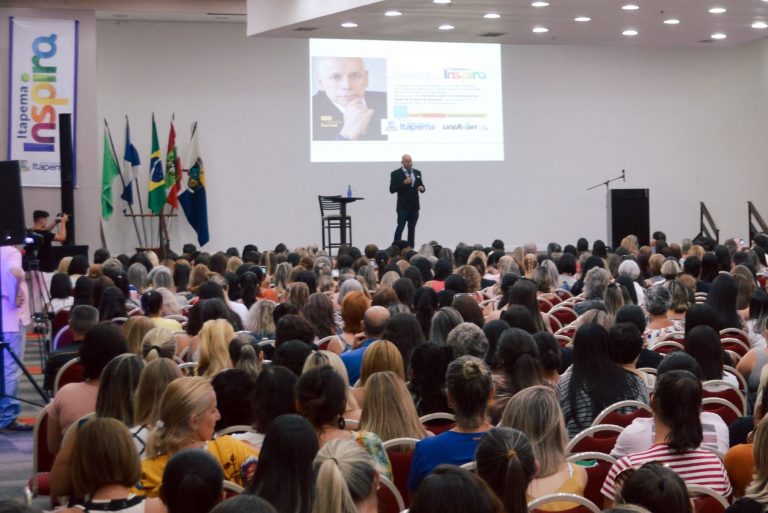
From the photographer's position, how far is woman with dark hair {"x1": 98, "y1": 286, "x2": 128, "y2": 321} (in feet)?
25.1

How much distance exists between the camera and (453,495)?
246 centimetres

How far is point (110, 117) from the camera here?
18.0m

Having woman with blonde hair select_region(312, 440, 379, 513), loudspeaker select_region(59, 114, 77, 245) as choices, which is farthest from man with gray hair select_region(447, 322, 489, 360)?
loudspeaker select_region(59, 114, 77, 245)

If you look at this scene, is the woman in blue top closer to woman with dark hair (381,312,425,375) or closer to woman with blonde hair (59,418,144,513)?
woman with blonde hair (59,418,144,513)

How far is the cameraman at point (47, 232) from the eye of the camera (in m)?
13.2

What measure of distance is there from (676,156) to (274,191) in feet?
26.8

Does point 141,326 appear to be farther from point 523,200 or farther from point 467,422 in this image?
point 523,200

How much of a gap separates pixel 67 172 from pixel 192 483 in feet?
42.0

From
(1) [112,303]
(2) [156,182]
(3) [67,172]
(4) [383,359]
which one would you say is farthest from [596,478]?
(2) [156,182]

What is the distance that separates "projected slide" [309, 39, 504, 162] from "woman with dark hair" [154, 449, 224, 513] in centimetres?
1586

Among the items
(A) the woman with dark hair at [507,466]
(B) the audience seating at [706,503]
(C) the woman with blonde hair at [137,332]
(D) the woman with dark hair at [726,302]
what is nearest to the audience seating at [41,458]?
(C) the woman with blonde hair at [137,332]

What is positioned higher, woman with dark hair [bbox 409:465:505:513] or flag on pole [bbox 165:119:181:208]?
flag on pole [bbox 165:119:181:208]

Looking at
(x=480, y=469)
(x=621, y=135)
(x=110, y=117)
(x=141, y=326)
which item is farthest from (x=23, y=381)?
(x=621, y=135)

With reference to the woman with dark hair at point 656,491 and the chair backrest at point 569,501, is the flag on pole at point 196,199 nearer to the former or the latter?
the chair backrest at point 569,501
